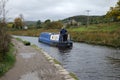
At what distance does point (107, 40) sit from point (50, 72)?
98.6ft

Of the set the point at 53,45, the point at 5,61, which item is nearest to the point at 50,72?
the point at 5,61

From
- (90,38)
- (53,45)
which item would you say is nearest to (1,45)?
(53,45)

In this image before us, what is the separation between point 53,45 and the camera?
42.5m

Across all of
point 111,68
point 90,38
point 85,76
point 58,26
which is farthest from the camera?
point 58,26

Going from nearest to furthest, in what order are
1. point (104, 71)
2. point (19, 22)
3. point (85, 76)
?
point (85, 76)
point (104, 71)
point (19, 22)

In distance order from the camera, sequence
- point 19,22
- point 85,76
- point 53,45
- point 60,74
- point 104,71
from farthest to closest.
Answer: point 19,22
point 53,45
point 104,71
point 85,76
point 60,74

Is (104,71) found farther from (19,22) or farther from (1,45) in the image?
(19,22)

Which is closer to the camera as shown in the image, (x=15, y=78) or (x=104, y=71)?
(x=15, y=78)

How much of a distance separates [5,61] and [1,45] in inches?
39.1

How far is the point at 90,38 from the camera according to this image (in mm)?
51688

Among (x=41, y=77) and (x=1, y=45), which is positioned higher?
(x=1, y=45)

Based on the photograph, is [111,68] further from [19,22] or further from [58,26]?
[19,22]

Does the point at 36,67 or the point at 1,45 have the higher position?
the point at 1,45

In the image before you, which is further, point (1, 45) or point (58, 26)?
point (58, 26)
